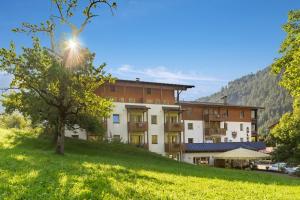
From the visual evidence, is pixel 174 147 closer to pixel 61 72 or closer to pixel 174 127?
pixel 174 127

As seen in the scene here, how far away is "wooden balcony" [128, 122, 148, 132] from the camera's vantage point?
60188 mm

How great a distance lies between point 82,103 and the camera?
28906 mm

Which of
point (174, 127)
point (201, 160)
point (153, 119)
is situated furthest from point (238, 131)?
point (153, 119)

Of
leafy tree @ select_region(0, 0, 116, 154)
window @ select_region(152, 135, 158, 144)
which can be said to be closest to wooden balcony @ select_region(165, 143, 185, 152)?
window @ select_region(152, 135, 158, 144)

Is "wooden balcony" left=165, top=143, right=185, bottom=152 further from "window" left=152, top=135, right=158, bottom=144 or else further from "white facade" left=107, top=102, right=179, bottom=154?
"window" left=152, top=135, right=158, bottom=144

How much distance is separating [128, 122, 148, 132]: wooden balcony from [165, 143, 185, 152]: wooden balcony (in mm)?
5190

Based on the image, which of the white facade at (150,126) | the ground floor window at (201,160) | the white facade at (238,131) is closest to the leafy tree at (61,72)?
the white facade at (150,126)

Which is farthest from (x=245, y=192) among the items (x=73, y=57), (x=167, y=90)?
(x=167, y=90)

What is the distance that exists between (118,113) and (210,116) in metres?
22.6

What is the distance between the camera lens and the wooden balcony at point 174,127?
6378cm

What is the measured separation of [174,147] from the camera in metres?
64.6

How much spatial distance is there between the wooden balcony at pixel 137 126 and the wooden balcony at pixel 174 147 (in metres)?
5.19

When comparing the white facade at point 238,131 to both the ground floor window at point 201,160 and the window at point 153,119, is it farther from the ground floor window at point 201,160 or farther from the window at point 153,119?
the window at point 153,119

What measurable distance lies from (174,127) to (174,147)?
3.30 meters
